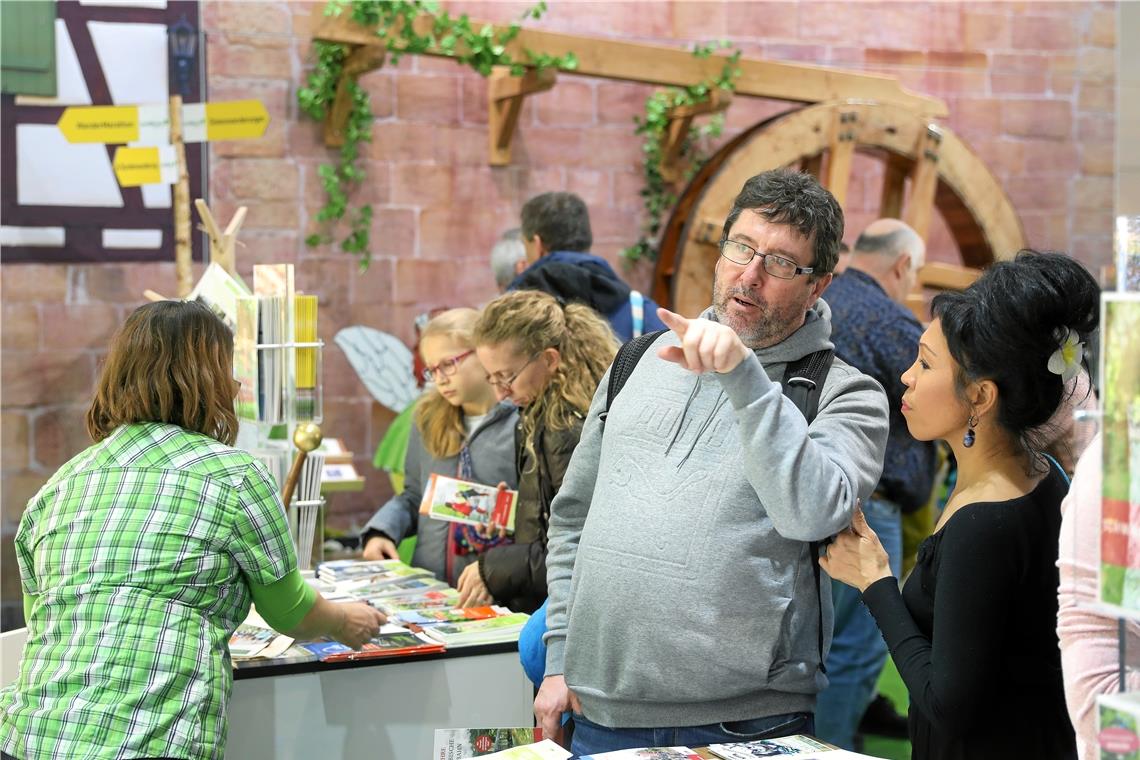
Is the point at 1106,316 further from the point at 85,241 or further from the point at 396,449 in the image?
the point at 85,241

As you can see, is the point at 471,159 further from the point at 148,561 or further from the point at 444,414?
the point at 148,561

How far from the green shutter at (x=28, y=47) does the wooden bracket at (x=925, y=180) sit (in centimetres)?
365

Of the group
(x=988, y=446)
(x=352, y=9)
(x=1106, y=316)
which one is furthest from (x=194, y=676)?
(x=352, y=9)

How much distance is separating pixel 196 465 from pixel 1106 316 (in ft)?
4.42

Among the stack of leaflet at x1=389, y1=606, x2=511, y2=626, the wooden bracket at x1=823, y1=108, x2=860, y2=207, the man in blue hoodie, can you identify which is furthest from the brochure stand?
the wooden bracket at x1=823, y1=108, x2=860, y2=207

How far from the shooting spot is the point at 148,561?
1877 mm

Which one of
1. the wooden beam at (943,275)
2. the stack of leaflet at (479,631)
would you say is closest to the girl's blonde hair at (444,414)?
the stack of leaflet at (479,631)

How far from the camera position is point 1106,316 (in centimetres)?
110

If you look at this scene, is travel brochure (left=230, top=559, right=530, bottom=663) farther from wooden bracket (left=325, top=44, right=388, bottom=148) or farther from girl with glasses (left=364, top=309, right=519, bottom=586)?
wooden bracket (left=325, top=44, right=388, bottom=148)

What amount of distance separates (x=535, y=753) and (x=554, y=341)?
1160mm

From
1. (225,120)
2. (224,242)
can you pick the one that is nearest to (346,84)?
(225,120)

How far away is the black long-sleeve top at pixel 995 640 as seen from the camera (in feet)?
5.31

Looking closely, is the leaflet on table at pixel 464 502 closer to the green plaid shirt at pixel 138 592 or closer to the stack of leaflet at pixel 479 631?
the stack of leaflet at pixel 479 631

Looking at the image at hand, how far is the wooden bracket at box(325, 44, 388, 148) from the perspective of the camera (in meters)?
4.84
